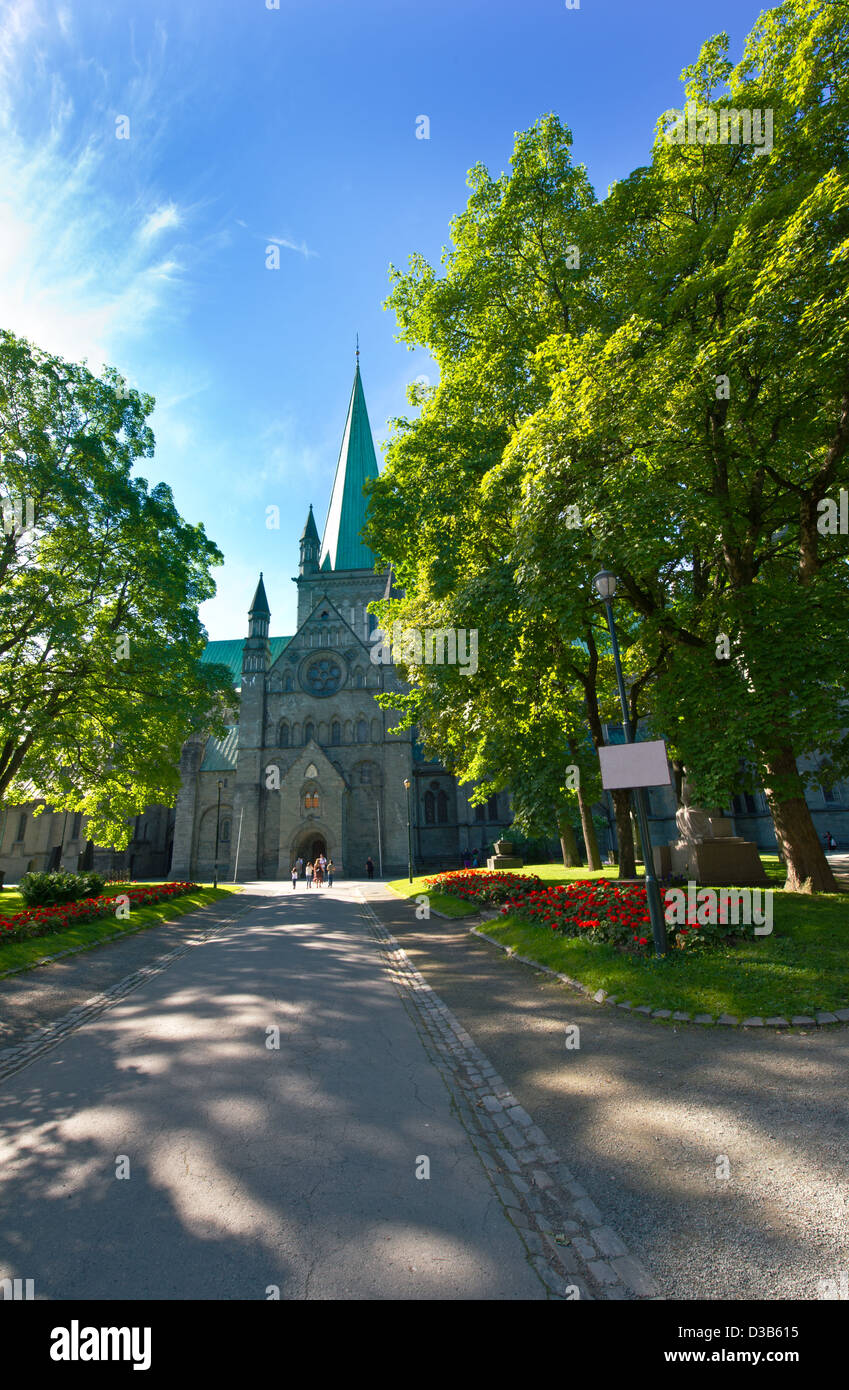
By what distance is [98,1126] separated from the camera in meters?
4.73

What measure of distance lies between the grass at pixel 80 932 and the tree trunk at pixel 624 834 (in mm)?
13224

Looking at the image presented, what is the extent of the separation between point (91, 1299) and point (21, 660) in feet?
57.3

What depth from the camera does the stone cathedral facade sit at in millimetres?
41125

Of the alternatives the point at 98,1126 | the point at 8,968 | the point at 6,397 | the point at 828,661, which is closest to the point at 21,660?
the point at 6,397

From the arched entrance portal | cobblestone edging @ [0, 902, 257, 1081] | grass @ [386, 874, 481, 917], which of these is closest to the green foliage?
grass @ [386, 874, 481, 917]

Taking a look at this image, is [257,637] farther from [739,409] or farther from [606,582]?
[606,582]

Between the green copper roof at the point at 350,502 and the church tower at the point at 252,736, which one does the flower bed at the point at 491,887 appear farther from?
the green copper roof at the point at 350,502

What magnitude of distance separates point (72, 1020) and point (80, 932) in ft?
21.1

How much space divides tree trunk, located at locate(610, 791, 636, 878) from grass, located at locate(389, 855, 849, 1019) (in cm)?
718

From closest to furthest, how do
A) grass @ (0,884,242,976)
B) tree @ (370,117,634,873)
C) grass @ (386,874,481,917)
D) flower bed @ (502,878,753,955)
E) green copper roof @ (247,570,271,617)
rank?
flower bed @ (502,878,753,955) < grass @ (0,884,242,976) < tree @ (370,117,634,873) < grass @ (386,874,481,917) < green copper roof @ (247,570,271,617)

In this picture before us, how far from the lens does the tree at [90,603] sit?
16516 millimetres

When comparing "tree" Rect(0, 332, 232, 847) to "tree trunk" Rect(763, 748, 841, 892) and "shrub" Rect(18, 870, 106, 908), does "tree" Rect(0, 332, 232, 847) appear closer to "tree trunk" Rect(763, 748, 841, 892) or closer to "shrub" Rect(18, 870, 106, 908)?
"shrub" Rect(18, 870, 106, 908)

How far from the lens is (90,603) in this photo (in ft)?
58.2
